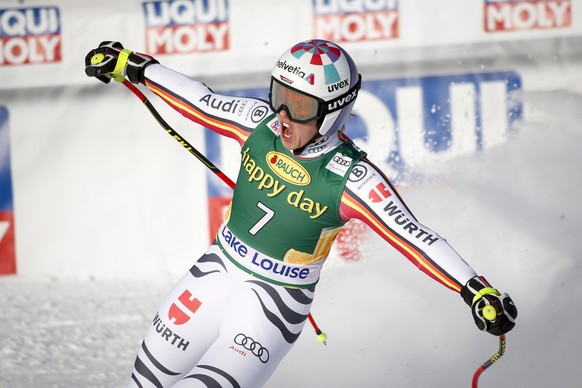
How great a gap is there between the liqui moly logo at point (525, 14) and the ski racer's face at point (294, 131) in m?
3.43

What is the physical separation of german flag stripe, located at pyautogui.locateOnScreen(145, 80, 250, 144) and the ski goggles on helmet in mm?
370

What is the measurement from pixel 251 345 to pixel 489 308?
36.1 inches

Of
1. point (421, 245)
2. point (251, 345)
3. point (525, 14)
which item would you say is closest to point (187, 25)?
point (525, 14)

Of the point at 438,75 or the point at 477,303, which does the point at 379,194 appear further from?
the point at 438,75

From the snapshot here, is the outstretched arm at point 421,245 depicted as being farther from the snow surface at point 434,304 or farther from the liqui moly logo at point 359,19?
the liqui moly logo at point 359,19

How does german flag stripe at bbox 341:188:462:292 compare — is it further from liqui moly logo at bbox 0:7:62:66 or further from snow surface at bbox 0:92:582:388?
liqui moly logo at bbox 0:7:62:66

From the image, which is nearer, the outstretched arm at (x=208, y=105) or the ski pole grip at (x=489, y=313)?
the ski pole grip at (x=489, y=313)

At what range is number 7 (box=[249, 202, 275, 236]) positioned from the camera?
3.64 m

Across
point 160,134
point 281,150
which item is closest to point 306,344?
point 160,134

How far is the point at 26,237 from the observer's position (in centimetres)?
666

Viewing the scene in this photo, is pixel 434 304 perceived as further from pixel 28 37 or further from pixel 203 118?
pixel 28 37

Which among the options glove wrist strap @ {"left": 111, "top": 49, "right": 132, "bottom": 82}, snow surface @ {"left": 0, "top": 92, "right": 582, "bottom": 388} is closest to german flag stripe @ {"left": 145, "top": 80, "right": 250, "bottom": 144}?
glove wrist strap @ {"left": 111, "top": 49, "right": 132, "bottom": 82}

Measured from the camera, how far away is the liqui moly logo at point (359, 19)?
21.6 ft

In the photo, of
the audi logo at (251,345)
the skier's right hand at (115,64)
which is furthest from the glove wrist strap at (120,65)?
the audi logo at (251,345)
